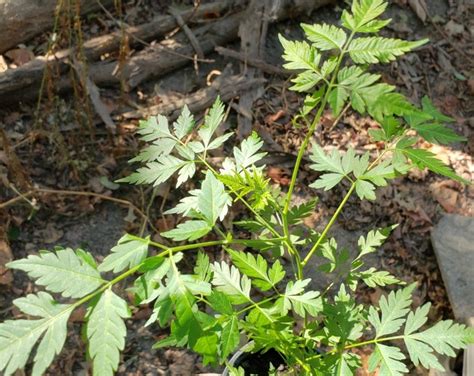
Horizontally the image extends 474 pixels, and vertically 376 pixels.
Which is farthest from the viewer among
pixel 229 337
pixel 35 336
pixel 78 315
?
pixel 78 315

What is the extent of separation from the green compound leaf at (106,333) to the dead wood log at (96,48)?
2.03 meters

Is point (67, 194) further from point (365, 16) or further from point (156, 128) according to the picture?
point (365, 16)

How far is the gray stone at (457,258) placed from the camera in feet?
9.98

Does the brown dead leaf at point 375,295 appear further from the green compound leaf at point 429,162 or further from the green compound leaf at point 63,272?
the green compound leaf at point 63,272

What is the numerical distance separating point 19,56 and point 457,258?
2675 millimetres

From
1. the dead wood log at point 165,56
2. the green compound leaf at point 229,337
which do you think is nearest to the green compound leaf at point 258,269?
the green compound leaf at point 229,337

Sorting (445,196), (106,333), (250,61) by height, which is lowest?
(445,196)

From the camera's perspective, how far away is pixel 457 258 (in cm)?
321

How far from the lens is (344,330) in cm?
173

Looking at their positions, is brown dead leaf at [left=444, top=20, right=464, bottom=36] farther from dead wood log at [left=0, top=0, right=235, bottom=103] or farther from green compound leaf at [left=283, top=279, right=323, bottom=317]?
green compound leaf at [left=283, top=279, right=323, bottom=317]

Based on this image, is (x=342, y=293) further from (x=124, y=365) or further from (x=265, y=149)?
(x=265, y=149)

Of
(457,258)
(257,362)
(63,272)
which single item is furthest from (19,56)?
(457,258)

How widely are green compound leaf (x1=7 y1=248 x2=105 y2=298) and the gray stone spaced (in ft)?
7.30

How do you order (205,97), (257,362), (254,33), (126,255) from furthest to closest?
(254,33) < (205,97) < (257,362) < (126,255)
